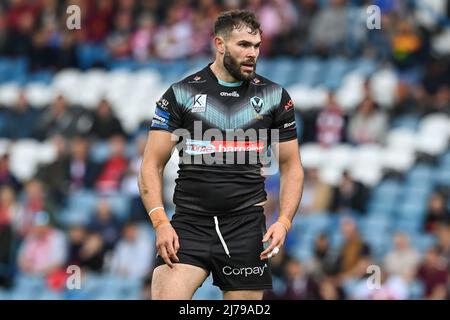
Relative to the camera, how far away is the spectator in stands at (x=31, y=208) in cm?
1779

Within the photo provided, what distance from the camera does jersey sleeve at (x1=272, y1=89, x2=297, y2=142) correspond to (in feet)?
26.2

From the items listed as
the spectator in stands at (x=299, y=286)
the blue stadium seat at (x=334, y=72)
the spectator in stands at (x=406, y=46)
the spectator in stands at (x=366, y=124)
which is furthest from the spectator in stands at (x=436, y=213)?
the blue stadium seat at (x=334, y=72)

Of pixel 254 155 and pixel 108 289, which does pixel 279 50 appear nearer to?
pixel 108 289

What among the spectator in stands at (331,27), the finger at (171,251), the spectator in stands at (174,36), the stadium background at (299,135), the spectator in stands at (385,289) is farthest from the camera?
the spectator in stands at (174,36)

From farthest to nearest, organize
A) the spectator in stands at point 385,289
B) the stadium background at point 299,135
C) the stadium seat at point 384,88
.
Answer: the stadium seat at point 384,88 → the stadium background at point 299,135 → the spectator in stands at point 385,289

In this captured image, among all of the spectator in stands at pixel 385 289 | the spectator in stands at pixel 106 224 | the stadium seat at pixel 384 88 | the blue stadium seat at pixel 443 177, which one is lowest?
the spectator in stands at pixel 385 289

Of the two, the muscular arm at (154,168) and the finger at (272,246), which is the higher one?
the muscular arm at (154,168)

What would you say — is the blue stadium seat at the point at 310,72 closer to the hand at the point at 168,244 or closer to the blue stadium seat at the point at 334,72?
the blue stadium seat at the point at 334,72

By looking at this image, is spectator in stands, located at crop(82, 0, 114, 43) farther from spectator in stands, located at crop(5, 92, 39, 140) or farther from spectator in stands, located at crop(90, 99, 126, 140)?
spectator in stands, located at crop(90, 99, 126, 140)

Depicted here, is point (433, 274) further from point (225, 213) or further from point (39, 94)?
point (39, 94)

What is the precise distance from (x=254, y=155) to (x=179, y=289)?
101 cm

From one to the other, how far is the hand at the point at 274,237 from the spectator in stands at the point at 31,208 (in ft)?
33.8

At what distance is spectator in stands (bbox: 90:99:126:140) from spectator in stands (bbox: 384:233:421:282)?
577 centimetres

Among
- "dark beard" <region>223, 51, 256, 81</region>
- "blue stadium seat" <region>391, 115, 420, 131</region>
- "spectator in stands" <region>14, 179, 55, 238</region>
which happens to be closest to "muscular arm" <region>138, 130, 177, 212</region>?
"dark beard" <region>223, 51, 256, 81</region>
